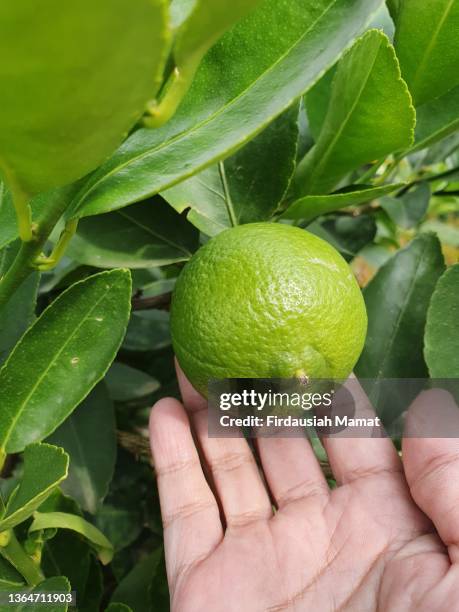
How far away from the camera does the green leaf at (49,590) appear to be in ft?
2.08

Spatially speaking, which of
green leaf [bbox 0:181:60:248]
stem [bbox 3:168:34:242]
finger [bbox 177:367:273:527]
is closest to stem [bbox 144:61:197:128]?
stem [bbox 3:168:34:242]

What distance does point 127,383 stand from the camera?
101 cm

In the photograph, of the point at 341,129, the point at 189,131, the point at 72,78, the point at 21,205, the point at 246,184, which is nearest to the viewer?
the point at 72,78

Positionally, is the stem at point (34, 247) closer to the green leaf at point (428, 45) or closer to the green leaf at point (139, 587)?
the green leaf at point (428, 45)

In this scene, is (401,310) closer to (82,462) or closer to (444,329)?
(444,329)

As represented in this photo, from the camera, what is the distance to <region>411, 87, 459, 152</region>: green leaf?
73cm

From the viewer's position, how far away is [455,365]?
30.0 inches

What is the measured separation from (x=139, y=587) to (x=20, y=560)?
0.27m

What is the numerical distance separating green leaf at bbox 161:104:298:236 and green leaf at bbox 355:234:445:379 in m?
0.23

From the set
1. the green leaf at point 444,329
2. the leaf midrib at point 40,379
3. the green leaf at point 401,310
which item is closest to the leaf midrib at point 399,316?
the green leaf at point 401,310

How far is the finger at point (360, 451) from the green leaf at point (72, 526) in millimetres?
345

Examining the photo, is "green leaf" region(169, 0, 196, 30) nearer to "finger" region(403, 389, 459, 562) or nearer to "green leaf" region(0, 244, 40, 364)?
"green leaf" region(0, 244, 40, 364)

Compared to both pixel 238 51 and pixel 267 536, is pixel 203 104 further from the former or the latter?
pixel 267 536

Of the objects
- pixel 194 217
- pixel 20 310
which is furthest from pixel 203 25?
pixel 20 310
